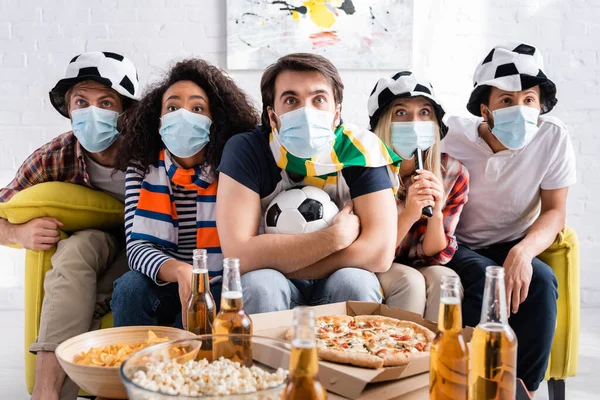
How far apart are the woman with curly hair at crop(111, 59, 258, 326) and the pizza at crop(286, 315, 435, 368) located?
0.65 metres

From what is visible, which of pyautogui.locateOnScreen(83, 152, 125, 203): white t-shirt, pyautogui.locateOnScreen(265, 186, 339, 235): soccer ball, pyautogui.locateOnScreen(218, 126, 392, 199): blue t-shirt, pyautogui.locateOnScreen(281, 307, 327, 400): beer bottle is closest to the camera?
pyautogui.locateOnScreen(281, 307, 327, 400): beer bottle

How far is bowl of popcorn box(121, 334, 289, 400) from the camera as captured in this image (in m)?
0.85

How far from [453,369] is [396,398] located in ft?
0.64

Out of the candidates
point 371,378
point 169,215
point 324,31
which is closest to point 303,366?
point 371,378

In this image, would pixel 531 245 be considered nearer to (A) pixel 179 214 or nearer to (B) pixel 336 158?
(B) pixel 336 158

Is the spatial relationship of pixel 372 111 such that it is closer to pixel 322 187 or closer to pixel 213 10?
pixel 322 187

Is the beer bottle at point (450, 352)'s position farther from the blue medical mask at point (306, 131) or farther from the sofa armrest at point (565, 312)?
the sofa armrest at point (565, 312)

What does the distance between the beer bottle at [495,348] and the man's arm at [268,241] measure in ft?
2.84

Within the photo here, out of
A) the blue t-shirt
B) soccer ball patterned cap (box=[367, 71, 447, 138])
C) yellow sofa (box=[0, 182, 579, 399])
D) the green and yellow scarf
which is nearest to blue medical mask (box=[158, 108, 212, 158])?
the blue t-shirt

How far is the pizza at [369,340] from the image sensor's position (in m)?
1.18

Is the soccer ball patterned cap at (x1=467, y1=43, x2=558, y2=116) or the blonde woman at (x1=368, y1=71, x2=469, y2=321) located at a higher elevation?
the soccer ball patterned cap at (x1=467, y1=43, x2=558, y2=116)

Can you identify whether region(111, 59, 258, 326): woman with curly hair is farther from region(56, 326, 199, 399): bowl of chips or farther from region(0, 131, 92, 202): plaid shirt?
region(56, 326, 199, 399): bowl of chips

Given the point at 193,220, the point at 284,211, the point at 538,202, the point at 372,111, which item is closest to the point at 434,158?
the point at 372,111

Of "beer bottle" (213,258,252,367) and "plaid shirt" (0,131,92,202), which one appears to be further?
"plaid shirt" (0,131,92,202)
